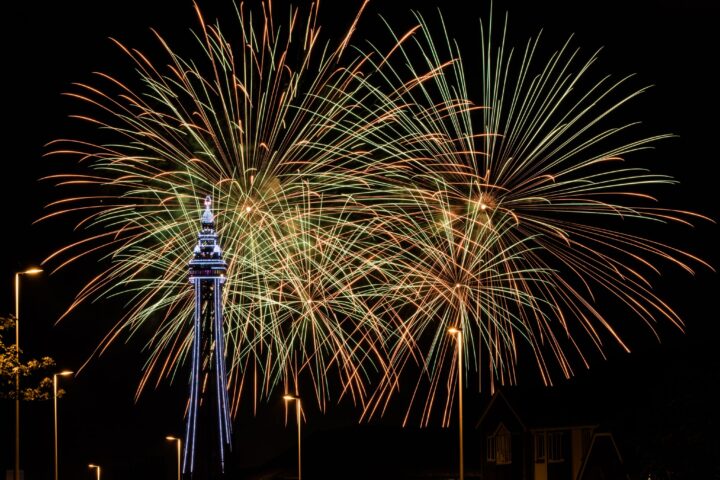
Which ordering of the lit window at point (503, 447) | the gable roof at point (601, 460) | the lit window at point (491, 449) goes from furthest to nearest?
the lit window at point (491, 449)
the lit window at point (503, 447)
the gable roof at point (601, 460)

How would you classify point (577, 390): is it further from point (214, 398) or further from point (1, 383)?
point (1, 383)

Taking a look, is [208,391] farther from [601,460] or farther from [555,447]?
[601,460]

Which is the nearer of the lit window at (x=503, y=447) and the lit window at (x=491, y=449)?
the lit window at (x=503, y=447)

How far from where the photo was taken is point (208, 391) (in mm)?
70125

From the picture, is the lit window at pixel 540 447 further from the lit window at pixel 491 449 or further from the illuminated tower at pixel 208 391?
the illuminated tower at pixel 208 391

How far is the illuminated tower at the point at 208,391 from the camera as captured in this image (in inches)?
2719

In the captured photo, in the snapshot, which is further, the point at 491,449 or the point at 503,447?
the point at 491,449

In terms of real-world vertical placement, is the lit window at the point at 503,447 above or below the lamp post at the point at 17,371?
below

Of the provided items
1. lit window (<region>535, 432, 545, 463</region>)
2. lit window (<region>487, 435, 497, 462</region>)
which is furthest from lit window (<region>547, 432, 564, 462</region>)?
lit window (<region>487, 435, 497, 462</region>)

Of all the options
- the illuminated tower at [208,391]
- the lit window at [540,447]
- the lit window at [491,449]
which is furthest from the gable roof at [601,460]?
the illuminated tower at [208,391]

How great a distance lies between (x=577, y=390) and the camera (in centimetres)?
5862

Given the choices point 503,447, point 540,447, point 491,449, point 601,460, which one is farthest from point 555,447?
point 491,449

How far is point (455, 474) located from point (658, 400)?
4269cm

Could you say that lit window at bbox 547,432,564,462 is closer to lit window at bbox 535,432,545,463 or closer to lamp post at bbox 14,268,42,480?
lit window at bbox 535,432,545,463
